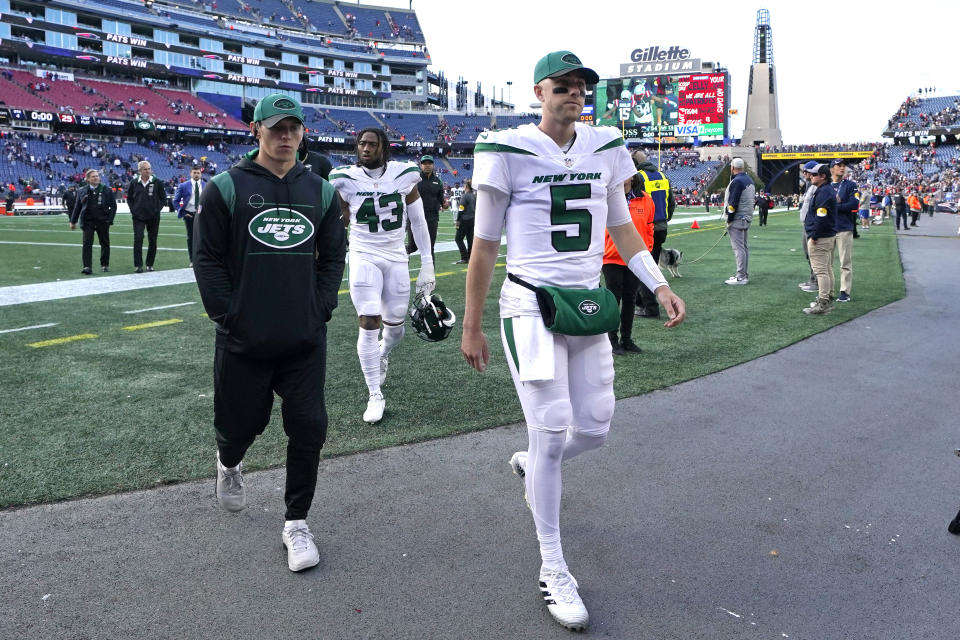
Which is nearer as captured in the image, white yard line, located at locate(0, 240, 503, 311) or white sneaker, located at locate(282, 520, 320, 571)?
white sneaker, located at locate(282, 520, 320, 571)

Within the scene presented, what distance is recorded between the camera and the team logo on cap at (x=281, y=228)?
2.91 m

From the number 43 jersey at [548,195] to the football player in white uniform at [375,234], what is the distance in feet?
8.07

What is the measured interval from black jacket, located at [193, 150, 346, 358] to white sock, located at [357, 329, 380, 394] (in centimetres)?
207

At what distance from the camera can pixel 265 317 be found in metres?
2.94

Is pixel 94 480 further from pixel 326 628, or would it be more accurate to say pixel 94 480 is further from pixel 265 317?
pixel 326 628

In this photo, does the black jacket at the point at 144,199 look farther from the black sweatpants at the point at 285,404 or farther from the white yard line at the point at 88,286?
the black sweatpants at the point at 285,404

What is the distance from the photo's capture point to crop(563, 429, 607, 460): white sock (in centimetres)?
299

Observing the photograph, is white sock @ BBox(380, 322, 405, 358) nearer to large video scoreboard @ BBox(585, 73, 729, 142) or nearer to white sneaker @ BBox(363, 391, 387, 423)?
white sneaker @ BBox(363, 391, 387, 423)

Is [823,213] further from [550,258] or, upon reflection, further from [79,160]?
[79,160]

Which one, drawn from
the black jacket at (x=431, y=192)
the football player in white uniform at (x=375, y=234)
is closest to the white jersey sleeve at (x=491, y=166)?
the football player in white uniform at (x=375, y=234)

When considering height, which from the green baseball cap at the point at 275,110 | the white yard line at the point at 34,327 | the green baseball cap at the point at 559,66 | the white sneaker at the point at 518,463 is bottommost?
the white sneaker at the point at 518,463

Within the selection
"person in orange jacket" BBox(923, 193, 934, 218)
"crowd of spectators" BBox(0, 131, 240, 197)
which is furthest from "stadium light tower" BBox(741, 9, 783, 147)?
"crowd of spectators" BBox(0, 131, 240, 197)

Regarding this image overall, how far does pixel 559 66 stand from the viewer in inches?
110

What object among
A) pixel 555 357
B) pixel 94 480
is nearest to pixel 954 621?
pixel 555 357
